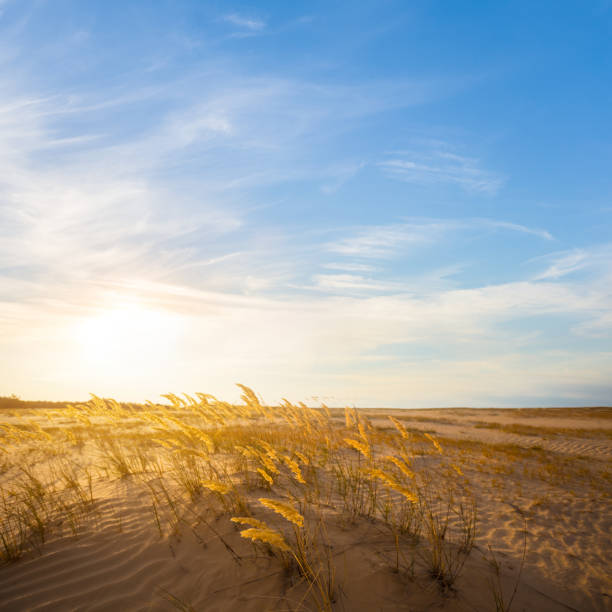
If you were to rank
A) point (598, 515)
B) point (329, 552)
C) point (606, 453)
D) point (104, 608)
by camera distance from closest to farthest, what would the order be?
1. point (104, 608)
2. point (329, 552)
3. point (598, 515)
4. point (606, 453)

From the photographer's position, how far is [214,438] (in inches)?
327

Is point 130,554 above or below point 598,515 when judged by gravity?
above

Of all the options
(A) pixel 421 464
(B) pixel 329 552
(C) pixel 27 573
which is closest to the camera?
(B) pixel 329 552

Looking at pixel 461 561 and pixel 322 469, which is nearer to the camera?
pixel 461 561

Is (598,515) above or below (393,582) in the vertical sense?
below

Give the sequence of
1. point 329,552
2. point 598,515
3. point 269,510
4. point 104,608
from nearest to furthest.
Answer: point 104,608 → point 329,552 → point 269,510 → point 598,515

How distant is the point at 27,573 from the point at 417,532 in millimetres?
3999

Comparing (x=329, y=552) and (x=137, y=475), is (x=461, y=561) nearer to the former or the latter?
(x=329, y=552)

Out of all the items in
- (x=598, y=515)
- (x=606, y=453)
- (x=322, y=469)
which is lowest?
(x=606, y=453)

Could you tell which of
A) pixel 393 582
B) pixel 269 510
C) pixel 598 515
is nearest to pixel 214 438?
pixel 269 510

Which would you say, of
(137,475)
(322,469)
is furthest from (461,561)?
(137,475)

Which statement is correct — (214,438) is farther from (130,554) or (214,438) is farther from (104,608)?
(104,608)

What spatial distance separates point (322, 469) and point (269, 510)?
2.85m

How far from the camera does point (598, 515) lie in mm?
7062
